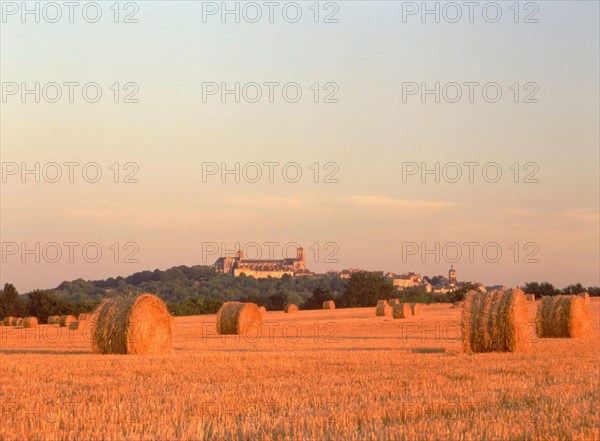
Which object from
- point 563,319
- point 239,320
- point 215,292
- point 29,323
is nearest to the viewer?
point 563,319

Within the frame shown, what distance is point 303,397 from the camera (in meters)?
9.54

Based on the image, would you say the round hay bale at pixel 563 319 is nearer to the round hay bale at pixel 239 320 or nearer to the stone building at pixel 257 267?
the round hay bale at pixel 239 320

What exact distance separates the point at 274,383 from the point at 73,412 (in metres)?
3.47

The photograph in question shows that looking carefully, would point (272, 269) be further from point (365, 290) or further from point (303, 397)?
point (303, 397)

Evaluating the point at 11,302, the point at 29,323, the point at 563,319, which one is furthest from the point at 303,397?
the point at 11,302

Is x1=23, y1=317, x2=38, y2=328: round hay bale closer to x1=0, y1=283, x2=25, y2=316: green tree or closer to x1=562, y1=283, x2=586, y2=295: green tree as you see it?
x1=0, y1=283, x2=25, y2=316: green tree

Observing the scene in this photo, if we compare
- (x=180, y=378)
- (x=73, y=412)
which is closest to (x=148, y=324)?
(x=180, y=378)

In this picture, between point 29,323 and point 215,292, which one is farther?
point 215,292

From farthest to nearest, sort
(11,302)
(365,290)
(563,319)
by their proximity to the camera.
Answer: (365,290), (11,302), (563,319)

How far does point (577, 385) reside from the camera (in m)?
10.9

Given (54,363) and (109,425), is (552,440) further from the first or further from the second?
(54,363)

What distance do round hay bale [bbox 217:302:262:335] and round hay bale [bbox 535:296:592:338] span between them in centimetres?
969

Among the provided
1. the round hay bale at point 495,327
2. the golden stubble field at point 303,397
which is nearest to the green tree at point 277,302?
the round hay bale at point 495,327

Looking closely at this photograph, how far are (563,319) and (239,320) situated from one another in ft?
35.3
